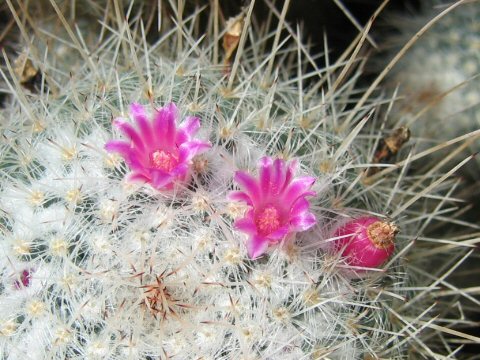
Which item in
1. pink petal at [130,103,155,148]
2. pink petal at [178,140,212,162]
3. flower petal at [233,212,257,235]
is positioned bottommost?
flower petal at [233,212,257,235]

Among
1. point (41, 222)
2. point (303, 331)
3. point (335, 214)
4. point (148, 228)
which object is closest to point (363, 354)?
point (303, 331)

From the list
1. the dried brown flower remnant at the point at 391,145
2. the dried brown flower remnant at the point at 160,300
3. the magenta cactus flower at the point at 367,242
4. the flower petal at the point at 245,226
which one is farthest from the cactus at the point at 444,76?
the dried brown flower remnant at the point at 160,300

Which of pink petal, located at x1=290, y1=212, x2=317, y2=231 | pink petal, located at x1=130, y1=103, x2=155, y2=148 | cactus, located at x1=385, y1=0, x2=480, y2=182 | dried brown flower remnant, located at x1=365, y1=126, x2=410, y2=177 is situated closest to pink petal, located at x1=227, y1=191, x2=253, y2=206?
pink petal, located at x1=290, y1=212, x2=317, y2=231

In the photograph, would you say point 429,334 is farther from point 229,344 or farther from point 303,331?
point 229,344

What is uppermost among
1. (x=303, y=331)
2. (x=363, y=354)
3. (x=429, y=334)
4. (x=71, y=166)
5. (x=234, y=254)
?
(x=71, y=166)

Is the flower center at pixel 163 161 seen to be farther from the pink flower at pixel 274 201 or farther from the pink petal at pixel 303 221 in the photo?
the pink petal at pixel 303 221

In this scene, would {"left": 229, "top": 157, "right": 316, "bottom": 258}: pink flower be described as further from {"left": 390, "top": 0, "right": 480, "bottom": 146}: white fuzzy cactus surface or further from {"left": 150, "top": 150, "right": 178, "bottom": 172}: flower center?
{"left": 390, "top": 0, "right": 480, "bottom": 146}: white fuzzy cactus surface
